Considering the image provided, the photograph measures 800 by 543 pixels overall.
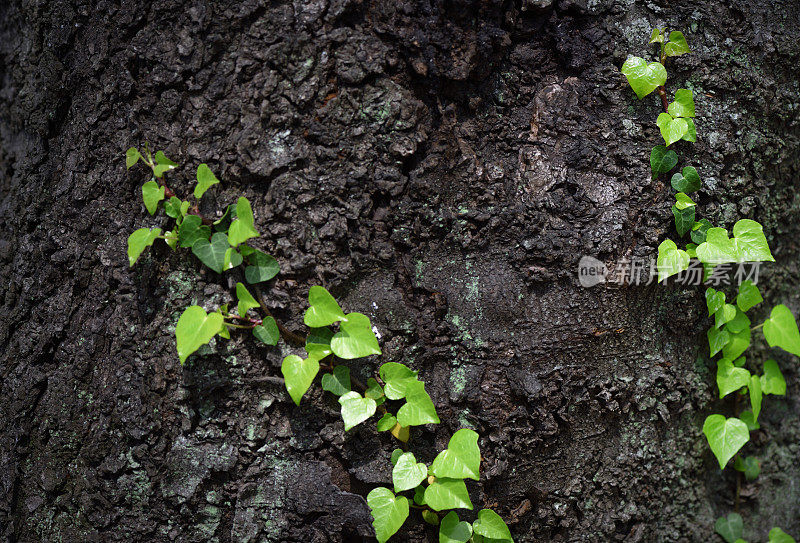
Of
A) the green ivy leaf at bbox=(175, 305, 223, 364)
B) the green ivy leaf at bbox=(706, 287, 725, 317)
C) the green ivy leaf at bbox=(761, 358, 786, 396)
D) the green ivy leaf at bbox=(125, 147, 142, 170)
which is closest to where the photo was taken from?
the green ivy leaf at bbox=(175, 305, 223, 364)

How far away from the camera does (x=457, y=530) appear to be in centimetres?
117

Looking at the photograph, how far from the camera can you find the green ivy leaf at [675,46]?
122 cm

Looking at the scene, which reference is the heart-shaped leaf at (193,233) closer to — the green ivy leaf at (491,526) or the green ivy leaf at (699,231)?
the green ivy leaf at (491,526)

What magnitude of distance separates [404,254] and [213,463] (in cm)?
61

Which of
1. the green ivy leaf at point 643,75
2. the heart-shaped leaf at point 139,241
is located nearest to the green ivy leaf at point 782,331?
the green ivy leaf at point 643,75

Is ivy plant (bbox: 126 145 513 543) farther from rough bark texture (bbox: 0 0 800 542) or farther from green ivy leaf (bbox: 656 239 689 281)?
green ivy leaf (bbox: 656 239 689 281)

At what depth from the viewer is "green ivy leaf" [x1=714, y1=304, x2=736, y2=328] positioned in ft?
4.38

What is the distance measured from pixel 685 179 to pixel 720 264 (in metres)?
0.24

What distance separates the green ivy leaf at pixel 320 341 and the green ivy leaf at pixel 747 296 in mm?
1050

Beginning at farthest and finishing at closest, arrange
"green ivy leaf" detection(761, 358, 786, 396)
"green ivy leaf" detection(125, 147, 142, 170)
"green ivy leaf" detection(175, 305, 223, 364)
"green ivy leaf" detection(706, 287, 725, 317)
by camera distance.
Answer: "green ivy leaf" detection(761, 358, 786, 396)
"green ivy leaf" detection(706, 287, 725, 317)
"green ivy leaf" detection(125, 147, 142, 170)
"green ivy leaf" detection(175, 305, 223, 364)

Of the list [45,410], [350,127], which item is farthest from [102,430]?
[350,127]

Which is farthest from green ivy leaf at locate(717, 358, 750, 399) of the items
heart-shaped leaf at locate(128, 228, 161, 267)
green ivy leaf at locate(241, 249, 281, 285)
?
heart-shaped leaf at locate(128, 228, 161, 267)

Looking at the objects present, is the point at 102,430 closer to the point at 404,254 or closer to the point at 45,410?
the point at 45,410

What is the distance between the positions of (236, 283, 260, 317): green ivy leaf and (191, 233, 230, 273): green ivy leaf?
0.21 ft
